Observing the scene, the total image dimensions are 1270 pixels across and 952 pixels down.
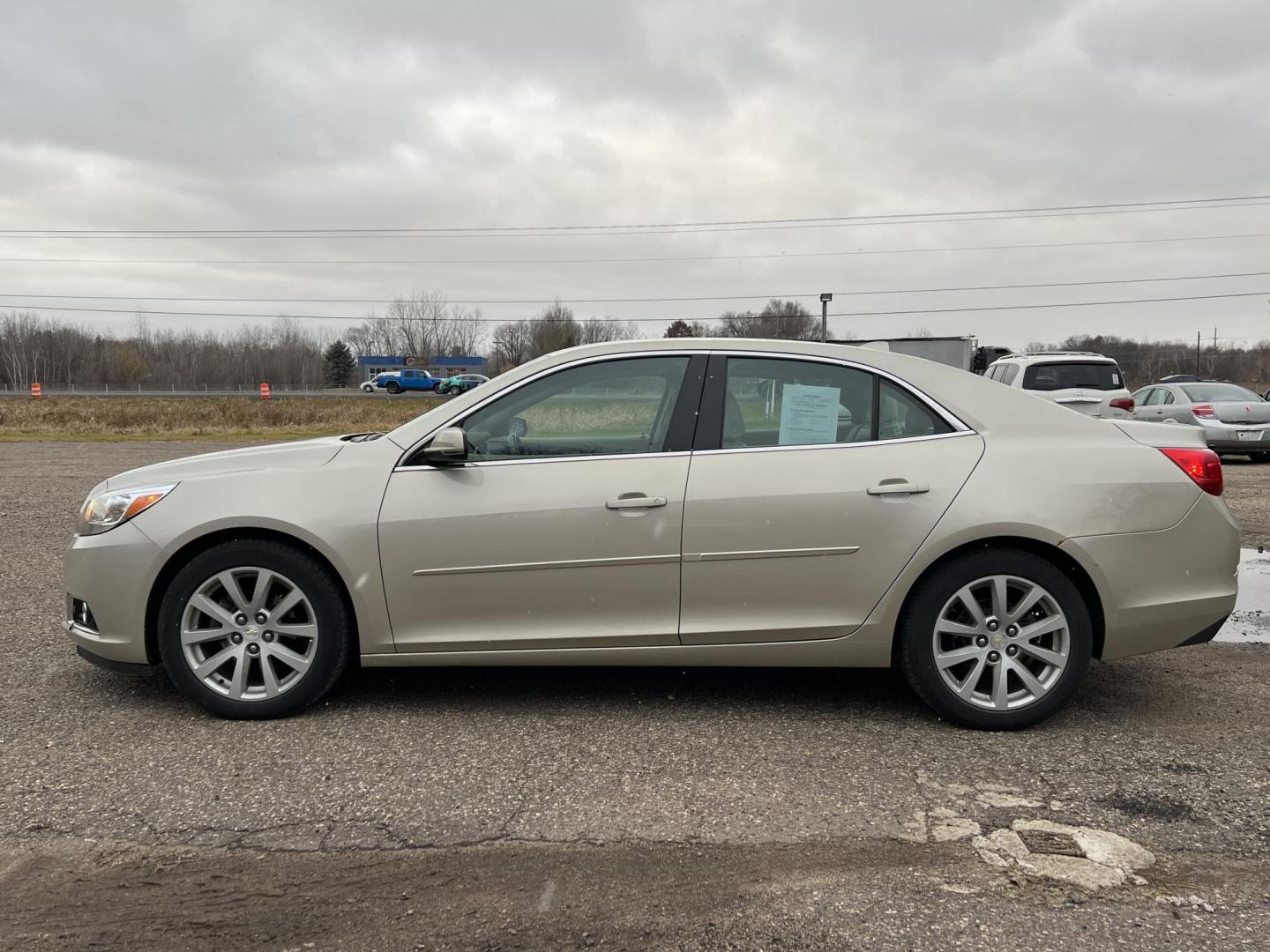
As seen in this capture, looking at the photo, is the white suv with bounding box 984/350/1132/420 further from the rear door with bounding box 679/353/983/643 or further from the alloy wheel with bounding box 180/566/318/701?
the alloy wheel with bounding box 180/566/318/701

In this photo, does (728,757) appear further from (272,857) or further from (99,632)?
(99,632)

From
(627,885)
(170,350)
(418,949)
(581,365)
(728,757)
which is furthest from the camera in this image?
(170,350)

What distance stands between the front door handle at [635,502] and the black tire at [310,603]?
123 cm

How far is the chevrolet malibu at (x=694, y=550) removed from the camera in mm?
3699

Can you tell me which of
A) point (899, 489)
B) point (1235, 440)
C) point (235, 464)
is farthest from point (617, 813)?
point (1235, 440)

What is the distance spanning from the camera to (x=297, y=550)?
3.80 metres

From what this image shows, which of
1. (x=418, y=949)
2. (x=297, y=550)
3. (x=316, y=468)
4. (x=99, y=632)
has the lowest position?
(x=418, y=949)

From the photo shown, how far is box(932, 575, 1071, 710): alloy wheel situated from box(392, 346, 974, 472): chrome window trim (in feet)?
2.25

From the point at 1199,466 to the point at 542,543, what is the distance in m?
2.80

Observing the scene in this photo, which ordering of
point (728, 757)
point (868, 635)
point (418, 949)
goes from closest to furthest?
point (418, 949), point (728, 757), point (868, 635)

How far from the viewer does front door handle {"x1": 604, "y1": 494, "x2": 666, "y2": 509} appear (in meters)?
3.69

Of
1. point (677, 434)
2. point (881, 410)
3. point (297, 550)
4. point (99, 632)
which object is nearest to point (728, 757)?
point (677, 434)

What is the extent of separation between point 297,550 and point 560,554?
44.4 inches

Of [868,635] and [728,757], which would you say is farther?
[868,635]
